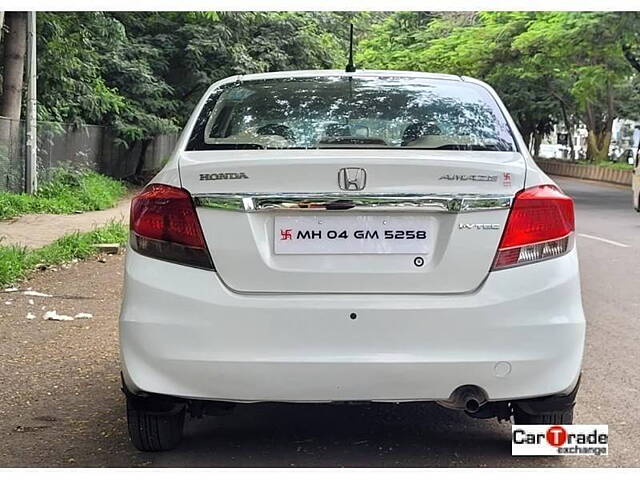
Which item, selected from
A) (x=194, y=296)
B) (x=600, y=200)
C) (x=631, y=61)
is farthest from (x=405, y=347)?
(x=631, y=61)

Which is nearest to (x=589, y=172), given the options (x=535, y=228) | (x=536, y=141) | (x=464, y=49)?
(x=464, y=49)

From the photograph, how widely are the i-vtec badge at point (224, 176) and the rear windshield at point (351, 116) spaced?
1.10ft

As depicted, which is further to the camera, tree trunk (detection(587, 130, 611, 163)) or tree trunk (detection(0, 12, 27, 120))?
tree trunk (detection(587, 130, 611, 163))

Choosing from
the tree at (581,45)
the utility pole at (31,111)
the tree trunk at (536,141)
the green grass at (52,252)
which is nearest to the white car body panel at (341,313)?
the green grass at (52,252)

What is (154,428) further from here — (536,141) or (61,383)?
(536,141)

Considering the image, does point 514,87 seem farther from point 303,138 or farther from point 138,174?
point 303,138

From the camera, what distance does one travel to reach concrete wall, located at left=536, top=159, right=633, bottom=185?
33312 millimetres

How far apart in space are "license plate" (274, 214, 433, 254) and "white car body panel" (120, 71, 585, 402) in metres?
0.04

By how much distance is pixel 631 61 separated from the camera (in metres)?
26.4

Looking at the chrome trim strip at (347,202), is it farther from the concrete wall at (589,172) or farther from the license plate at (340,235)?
the concrete wall at (589,172)

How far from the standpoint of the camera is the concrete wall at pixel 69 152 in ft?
52.1

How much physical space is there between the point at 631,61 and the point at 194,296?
25278 millimetres

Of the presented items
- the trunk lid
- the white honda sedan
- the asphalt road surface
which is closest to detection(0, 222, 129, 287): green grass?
the asphalt road surface

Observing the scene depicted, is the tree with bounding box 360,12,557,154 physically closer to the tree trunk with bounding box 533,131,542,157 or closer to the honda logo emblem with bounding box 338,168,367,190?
the tree trunk with bounding box 533,131,542,157
